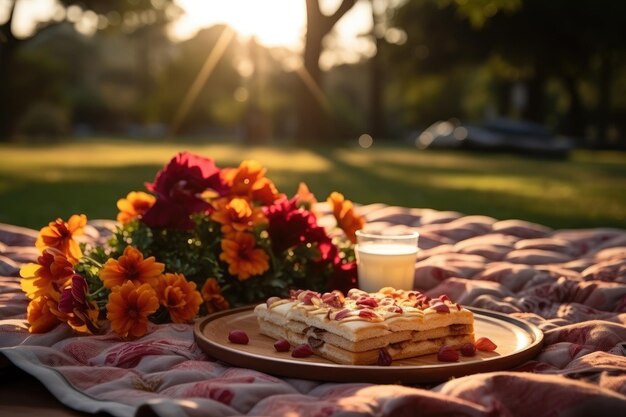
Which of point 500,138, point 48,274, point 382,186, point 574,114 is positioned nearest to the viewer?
point 48,274

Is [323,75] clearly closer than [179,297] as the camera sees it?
No

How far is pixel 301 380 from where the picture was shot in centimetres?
240

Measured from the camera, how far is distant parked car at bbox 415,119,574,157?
22688 millimetres


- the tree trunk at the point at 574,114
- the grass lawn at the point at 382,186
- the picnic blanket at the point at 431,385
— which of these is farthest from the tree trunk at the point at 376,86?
the picnic blanket at the point at 431,385

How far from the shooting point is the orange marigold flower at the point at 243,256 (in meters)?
3.30

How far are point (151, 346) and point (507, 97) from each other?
3952 centimetres

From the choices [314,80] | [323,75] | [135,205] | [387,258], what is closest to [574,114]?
[323,75]

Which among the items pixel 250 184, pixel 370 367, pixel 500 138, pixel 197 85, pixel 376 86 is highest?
pixel 250 184

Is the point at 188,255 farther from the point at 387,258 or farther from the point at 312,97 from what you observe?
the point at 312,97

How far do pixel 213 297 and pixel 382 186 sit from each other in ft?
25.2

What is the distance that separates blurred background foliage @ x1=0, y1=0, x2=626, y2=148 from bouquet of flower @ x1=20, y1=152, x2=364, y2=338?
11569 mm

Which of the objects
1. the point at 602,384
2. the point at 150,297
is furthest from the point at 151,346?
the point at 602,384

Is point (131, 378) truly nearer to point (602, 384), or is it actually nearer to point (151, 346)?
point (151, 346)

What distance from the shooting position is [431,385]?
241 centimetres
